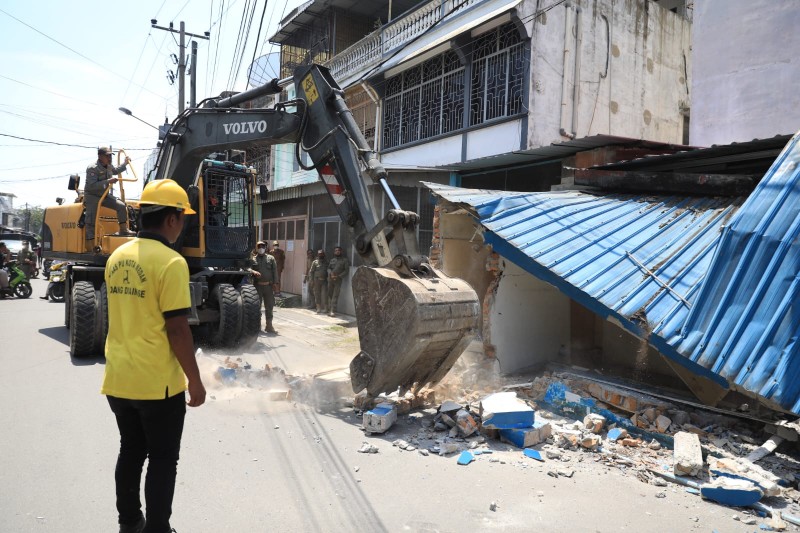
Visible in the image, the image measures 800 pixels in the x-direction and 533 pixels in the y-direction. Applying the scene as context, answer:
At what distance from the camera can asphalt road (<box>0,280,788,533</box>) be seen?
11.8 feet

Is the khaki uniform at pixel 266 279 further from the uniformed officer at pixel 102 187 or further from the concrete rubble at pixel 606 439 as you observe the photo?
the concrete rubble at pixel 606 439

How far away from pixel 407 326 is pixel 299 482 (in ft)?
Answer: 5.08

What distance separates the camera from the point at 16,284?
1675 cm

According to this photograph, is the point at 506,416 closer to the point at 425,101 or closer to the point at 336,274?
the point at 336,274

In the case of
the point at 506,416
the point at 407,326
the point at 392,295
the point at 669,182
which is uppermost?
the point at 669,182

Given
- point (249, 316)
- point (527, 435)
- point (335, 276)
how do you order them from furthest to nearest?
point (335, 276)
point (249, 316)
point (527, 435)

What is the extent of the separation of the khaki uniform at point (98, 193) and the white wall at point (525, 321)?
627cm

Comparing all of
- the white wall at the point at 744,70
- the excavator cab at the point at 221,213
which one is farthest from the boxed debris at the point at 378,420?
the white wall at the point at 744,70

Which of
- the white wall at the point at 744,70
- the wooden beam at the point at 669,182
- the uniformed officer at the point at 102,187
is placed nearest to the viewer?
→ the wooden beam at the point at 669,182

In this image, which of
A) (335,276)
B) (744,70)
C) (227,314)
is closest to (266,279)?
(227,314)

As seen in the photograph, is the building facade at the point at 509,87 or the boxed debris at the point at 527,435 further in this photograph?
the building facade at the point at 509,87

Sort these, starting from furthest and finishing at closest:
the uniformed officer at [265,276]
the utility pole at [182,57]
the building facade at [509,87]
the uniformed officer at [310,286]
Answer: the utility pole at [182,57], the uniformed officer at [310,286], the uniformed officer at [265,276], the building facade at [509,87]

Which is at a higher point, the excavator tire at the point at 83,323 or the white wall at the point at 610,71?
the white wall at the point at 610,71

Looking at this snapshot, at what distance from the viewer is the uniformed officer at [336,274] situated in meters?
14.2
